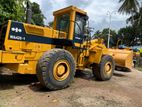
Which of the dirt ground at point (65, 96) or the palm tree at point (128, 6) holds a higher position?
the palm tree at point (128, 6)

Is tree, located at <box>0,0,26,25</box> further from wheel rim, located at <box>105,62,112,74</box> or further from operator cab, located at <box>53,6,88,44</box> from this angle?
wheel rim, located at <box>105,62,112,74</box>

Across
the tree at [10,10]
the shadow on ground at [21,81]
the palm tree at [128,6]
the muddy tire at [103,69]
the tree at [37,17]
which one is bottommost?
the shadow on ground at [21,81]

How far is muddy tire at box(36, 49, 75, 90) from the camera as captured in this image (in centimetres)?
834

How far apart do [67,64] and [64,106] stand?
2243mm

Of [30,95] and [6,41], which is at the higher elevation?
[6,41]

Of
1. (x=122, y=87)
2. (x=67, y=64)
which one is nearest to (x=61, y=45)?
(x=67, y=64)

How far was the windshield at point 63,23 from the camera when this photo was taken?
10.3m

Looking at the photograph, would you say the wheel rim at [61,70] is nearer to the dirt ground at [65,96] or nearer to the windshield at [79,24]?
the dirt ground at [65,96]

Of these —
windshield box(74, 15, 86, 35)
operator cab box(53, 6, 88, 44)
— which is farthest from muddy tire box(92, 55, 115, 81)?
windshield box(74, 15, 86, 35)

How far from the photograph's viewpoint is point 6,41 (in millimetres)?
8461

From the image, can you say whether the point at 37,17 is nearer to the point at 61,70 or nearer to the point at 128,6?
the point at 128,6

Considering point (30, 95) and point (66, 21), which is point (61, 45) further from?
point (30, 95)

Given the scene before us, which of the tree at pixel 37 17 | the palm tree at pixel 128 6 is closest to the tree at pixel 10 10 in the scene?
the tree at pixel 37 17

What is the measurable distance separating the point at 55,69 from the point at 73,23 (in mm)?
2232
